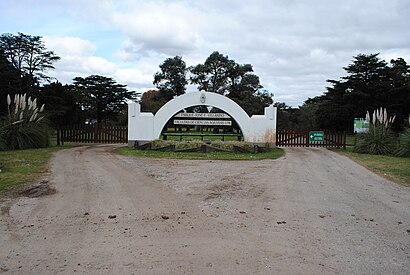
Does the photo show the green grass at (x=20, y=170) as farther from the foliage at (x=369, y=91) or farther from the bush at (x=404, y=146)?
the foliage at (x=369, y=91)

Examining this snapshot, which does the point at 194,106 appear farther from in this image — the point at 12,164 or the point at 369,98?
the point at 369,98

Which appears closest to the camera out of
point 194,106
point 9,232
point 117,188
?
point 9,232

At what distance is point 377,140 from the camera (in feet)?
59.0

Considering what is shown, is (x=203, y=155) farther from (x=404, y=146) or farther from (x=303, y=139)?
(x=404, y=146)

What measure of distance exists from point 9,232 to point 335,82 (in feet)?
137

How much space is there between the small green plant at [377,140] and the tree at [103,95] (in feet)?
136

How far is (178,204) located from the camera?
22.4 ft

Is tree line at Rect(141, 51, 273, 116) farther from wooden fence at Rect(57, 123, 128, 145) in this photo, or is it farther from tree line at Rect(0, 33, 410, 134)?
wooden fence at Rect(57, 123, 128, 145)

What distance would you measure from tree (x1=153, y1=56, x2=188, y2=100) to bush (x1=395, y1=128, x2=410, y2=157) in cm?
3256

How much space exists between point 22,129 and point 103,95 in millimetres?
40180

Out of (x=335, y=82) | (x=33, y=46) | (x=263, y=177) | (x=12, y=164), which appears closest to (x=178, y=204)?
(x=263, y=177)

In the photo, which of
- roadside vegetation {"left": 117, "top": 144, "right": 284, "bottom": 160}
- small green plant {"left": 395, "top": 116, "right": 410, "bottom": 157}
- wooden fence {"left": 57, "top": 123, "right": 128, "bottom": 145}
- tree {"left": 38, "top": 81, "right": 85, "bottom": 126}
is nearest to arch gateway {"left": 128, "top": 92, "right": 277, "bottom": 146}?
wooden fence {"left": 57, "top": 123, "right": 128, "bottom": 145}

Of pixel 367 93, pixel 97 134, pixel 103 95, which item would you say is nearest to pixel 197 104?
pixel 97 134

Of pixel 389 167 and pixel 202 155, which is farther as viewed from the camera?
pixel 202 155
